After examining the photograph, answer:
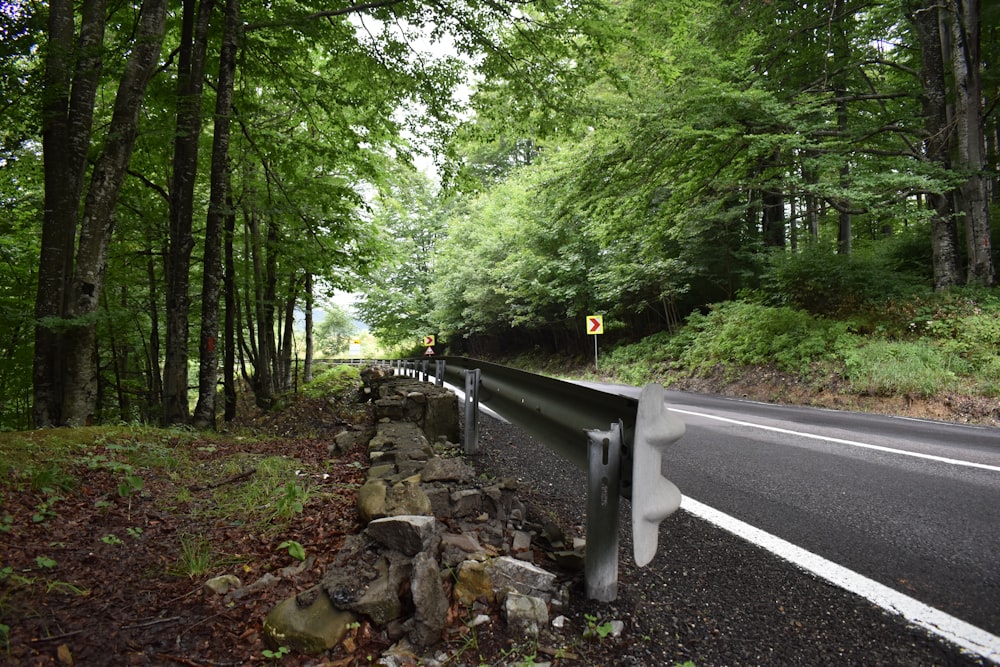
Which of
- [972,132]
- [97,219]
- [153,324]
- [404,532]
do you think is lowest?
[404,532]

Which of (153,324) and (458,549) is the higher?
(153,324)

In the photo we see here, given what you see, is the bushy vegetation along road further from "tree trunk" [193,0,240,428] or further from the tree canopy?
"tree trunk" [193,0,240,428]

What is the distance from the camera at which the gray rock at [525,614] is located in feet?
5.29

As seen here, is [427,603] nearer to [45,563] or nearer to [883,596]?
[45,563]

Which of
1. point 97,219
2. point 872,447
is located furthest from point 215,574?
point 872,447

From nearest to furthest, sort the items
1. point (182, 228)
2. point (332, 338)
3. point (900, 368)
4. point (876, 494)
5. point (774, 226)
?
1. point (876, 494)
2. point (182, 228)
3. point (900, 368)
4. point (774, 226)
5. point (332, 338)

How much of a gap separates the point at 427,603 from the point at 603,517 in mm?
710

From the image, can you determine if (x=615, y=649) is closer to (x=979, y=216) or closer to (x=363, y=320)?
(x=979, y=216)

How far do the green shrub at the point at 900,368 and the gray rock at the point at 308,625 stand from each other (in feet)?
30.5

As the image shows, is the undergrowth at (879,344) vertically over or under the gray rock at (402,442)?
over

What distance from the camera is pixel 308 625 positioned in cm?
158

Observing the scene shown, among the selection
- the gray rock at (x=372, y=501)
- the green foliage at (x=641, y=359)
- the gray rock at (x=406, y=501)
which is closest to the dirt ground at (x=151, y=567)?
the gray rock at (x=372, y=501)

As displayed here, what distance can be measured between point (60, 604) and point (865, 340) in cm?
1164

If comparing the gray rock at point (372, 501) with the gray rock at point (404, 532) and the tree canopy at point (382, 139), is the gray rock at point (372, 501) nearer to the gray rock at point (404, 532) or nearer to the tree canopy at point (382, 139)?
the gray rock at point (404, 532)
